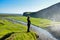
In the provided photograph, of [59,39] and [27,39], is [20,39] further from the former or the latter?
[59,39]

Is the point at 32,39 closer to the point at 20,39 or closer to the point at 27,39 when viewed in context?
the point at 27,39

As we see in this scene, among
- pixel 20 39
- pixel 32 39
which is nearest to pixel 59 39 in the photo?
pixel 32 39

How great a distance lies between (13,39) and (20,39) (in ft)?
8.98

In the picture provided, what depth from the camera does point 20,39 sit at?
25.5 m

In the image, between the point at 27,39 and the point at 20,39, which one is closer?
the point at 20,39

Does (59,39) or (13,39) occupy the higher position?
(13,39)

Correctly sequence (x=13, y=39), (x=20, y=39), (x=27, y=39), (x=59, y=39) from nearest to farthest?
Answer: (x=13, y=39), (x=20, y=39), (x=27, y=39), (x=59, y=39)

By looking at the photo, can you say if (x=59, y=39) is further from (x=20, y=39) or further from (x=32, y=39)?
(x=20, y=39)

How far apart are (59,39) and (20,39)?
23.3m

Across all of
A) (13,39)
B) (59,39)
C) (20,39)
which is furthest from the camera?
(59,39)

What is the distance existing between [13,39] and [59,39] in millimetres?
25984

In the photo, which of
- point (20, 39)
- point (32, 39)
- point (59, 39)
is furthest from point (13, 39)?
point (59, 39)

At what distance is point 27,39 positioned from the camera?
27797 millimetres

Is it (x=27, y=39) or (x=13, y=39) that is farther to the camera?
(x=27, y=39)
